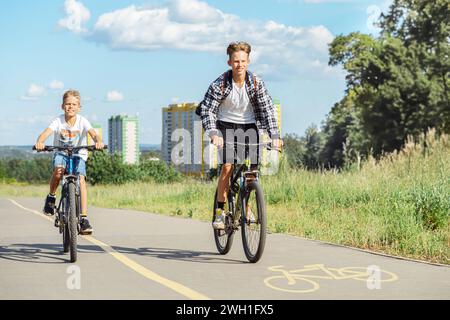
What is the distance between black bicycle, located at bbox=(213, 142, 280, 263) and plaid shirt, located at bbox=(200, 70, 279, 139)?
10.3 inches

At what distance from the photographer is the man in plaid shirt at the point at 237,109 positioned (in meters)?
8.33

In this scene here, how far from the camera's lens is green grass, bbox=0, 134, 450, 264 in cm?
995

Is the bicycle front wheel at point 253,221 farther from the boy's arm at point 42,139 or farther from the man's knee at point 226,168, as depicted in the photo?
the boy's arm at point 42,139

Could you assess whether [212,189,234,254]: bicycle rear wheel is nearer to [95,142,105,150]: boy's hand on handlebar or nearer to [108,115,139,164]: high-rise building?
[95,142,105,150]: boy's hand on handlebar

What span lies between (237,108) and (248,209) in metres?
1.11

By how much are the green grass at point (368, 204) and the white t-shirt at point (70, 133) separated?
12.0 feet

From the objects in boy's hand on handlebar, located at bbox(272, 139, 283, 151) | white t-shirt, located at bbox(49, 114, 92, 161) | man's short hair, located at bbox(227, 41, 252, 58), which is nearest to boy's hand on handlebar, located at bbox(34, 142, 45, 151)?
white t-shirt, located at bbox(49, 114, 92, 161)

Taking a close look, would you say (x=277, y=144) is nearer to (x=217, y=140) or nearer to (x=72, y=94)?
(x=217, y=140)

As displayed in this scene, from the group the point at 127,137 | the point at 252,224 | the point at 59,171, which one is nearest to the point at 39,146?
the point at 59,171

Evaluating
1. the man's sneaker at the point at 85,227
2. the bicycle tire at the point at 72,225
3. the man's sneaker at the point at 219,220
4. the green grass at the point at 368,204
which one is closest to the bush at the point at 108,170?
the green grass at the point at 368,204
